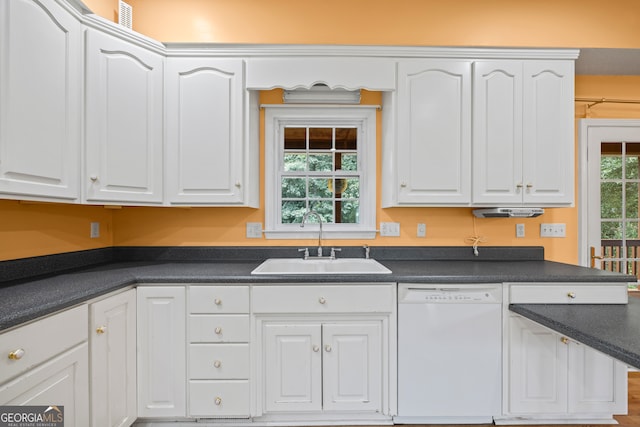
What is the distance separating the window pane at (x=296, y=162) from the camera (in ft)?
8.55

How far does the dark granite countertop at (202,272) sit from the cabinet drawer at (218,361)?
0.38 m

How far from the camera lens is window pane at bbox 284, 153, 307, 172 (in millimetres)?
2607

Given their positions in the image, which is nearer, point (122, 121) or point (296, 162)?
point (122, 121)

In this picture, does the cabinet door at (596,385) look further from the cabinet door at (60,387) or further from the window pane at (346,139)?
the cabinet door at (60,387)

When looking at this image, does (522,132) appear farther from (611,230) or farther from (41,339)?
(41,339)

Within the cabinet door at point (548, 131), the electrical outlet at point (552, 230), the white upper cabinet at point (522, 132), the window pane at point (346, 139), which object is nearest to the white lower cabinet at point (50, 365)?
the window pane at point (346, 139)

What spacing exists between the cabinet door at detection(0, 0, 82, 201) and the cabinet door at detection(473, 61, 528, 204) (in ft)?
7.67

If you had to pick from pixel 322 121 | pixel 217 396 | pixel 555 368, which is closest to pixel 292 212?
pixel 322 121

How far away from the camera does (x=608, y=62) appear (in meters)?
2.46

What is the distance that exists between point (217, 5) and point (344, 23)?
0.90 m

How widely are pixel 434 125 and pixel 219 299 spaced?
172cm

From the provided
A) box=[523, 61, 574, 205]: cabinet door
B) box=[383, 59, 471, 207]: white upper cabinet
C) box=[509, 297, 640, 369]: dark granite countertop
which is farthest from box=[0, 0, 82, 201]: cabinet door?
box=[523, 61, 574, 205]: cabinet door

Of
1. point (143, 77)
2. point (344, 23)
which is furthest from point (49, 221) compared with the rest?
point (344, 23)

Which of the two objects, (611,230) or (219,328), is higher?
(611,230)
